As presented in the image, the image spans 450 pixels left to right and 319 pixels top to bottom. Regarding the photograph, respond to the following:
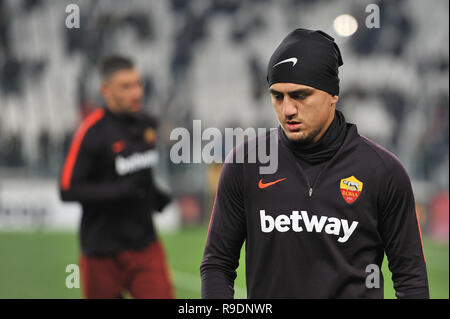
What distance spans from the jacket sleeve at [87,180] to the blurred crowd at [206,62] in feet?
32.7

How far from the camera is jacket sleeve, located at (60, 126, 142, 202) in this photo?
15.0ft

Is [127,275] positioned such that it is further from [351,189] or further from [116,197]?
[351,189]

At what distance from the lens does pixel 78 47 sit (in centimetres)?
1614

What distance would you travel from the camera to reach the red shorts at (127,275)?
15.2 ft

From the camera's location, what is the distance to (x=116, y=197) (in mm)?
4629

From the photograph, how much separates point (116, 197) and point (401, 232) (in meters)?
2.64

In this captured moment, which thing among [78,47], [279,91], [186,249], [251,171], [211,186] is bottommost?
[186,249]

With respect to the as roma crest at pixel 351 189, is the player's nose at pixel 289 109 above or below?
above

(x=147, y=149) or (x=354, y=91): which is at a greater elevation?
(x=354, y=91)

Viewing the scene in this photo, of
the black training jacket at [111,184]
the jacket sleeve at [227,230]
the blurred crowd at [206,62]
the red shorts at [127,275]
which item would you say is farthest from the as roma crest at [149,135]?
the blurred crowd at [206,62]

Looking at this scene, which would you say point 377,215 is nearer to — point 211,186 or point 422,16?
point 211,186

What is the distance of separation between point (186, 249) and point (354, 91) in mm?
6772

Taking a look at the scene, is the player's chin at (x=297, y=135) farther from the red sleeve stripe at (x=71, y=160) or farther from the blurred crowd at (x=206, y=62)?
the blurred crowd at (x=206, y=62)
